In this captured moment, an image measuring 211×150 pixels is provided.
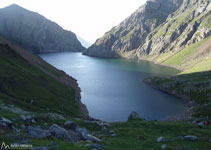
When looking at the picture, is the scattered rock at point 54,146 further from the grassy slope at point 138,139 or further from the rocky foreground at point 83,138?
the grassy slope at point 138,139

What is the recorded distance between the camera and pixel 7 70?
8006cm

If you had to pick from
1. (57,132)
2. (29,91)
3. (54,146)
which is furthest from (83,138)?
(29,91)

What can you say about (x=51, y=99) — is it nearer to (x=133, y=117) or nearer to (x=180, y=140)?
(x=133, y=117)

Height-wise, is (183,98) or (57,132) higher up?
(57,132)

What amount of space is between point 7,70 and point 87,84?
72824 mm

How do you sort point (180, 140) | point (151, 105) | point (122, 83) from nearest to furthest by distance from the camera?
1. point (180, 140)
2. point (151, 105)
3. point (122, 83)

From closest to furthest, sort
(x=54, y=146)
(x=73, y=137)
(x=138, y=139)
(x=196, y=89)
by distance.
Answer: (x=54, y=146)
(x=73, y=137)
(x=138, y=139)
(x=196, y=89)

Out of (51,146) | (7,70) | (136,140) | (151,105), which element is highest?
(7,70)

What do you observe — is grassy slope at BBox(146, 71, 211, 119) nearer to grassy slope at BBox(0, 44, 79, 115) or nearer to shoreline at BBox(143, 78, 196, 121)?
shoreline at BBox(143, 78, 196, 121)

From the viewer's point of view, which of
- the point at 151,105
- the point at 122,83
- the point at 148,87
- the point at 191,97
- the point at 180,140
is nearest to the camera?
the point at 180,140

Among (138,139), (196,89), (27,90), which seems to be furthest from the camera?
(196,89)

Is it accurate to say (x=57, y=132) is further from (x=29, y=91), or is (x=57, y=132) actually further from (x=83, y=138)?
(x=29, y=91)

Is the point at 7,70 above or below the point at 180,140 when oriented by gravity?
above

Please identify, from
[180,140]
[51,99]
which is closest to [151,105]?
[51,99]
